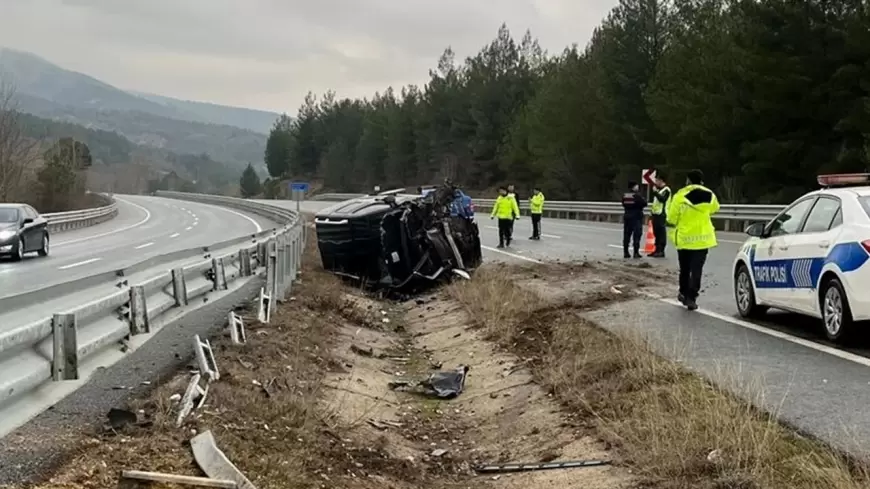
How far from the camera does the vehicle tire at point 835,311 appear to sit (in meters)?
8.71

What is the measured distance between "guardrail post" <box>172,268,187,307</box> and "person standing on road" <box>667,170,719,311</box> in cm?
668

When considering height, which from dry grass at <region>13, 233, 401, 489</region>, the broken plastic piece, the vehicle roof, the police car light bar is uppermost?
the police car light bar

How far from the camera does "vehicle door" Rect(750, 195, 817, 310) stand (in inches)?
398

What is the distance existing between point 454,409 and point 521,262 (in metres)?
11.2

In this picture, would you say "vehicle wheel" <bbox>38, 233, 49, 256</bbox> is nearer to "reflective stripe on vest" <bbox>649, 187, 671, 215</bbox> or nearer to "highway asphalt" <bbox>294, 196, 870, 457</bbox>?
"reflective stripe on vest" <bbox>649, 187, 671, 215</bbox>

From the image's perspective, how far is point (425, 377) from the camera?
10.8 m

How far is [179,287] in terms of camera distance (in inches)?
302

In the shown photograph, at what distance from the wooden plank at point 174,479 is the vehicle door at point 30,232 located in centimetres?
Answer: 1991

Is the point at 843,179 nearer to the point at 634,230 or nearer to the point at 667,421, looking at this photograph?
the point at 667,421

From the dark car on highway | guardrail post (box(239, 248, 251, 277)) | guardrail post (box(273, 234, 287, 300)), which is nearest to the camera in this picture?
guardrail post (box(239, 248, 251, 277))

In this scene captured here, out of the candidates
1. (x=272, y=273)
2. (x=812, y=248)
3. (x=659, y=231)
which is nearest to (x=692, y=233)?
(x=812, y=248)

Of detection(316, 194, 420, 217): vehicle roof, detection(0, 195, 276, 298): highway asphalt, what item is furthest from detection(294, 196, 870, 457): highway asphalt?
detection(0, 195, 276, 298): highway asphalt

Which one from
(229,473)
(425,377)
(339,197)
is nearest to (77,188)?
(339,197)

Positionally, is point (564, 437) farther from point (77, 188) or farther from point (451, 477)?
point (77, 188)
